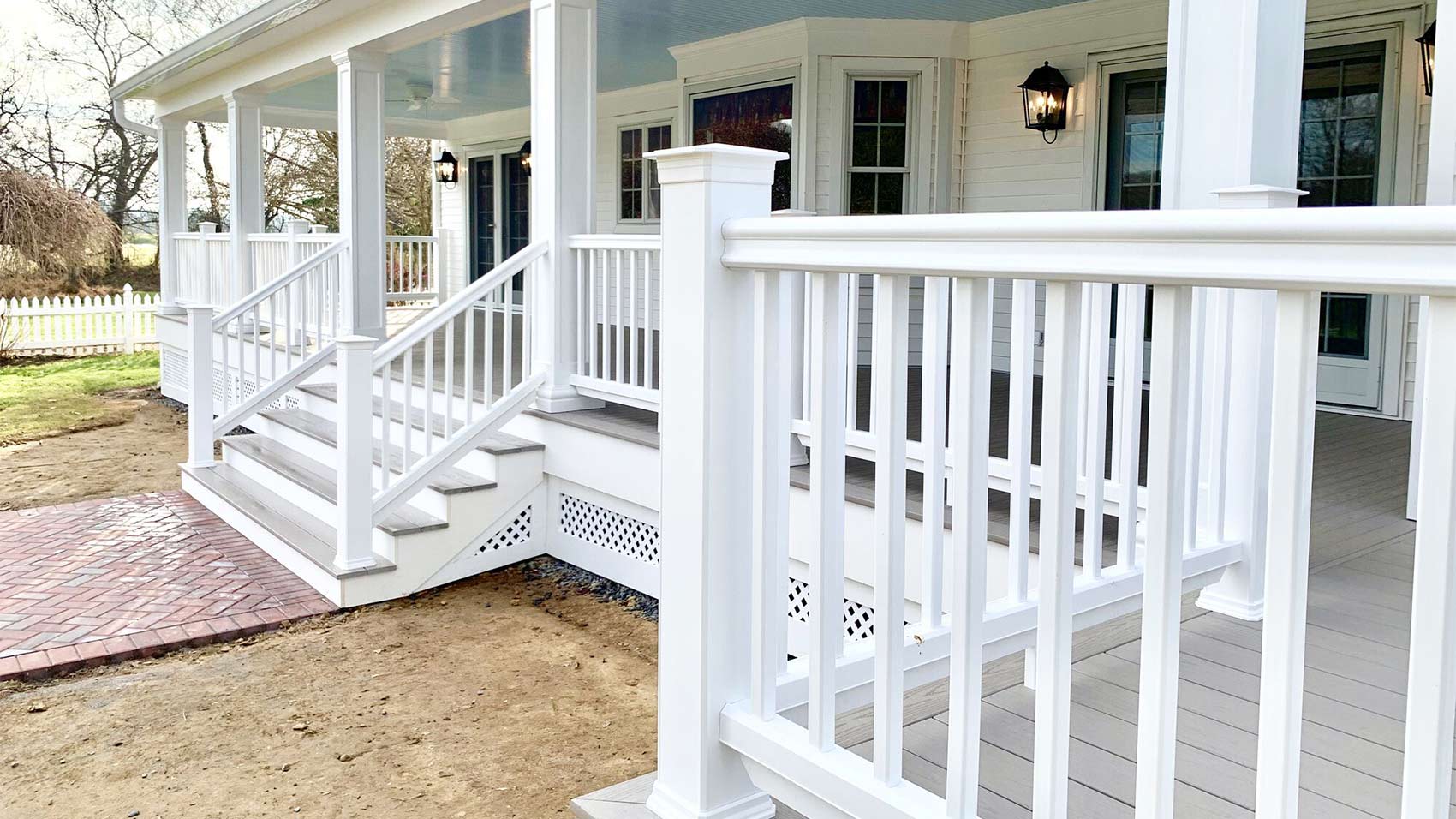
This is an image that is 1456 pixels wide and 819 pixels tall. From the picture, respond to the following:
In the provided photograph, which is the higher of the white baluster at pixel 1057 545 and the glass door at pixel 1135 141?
the glass door at pixel 1135 141

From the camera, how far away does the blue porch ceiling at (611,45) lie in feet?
24.8

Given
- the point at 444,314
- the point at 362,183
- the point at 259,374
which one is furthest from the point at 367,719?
the point at 362,183

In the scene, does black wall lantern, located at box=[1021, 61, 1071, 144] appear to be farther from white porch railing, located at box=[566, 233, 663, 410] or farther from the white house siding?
white porch railing, located at box=[566, 233, 663, 410]

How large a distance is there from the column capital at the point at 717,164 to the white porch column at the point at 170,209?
1199 centimetres

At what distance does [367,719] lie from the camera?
13.1 feet

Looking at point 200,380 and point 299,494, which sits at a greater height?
point 200,380

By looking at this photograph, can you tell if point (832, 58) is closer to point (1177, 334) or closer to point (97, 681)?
point (97, 681)

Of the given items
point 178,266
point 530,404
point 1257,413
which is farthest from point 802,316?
point 178,266

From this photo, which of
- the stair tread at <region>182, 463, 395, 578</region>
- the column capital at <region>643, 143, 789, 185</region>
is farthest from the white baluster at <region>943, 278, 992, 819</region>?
the stair tread at <region>182, 463, 395, 578</region>

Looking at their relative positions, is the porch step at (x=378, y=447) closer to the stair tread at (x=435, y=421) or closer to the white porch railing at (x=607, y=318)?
the stair tread at (x=435, y=421)

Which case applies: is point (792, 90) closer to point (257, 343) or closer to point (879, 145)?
point (879, 145)

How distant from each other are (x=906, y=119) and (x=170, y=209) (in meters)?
8.64

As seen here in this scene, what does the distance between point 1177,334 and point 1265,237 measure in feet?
0.55

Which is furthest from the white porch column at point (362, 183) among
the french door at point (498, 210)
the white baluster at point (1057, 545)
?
the white baluster at point (1057, 545)
